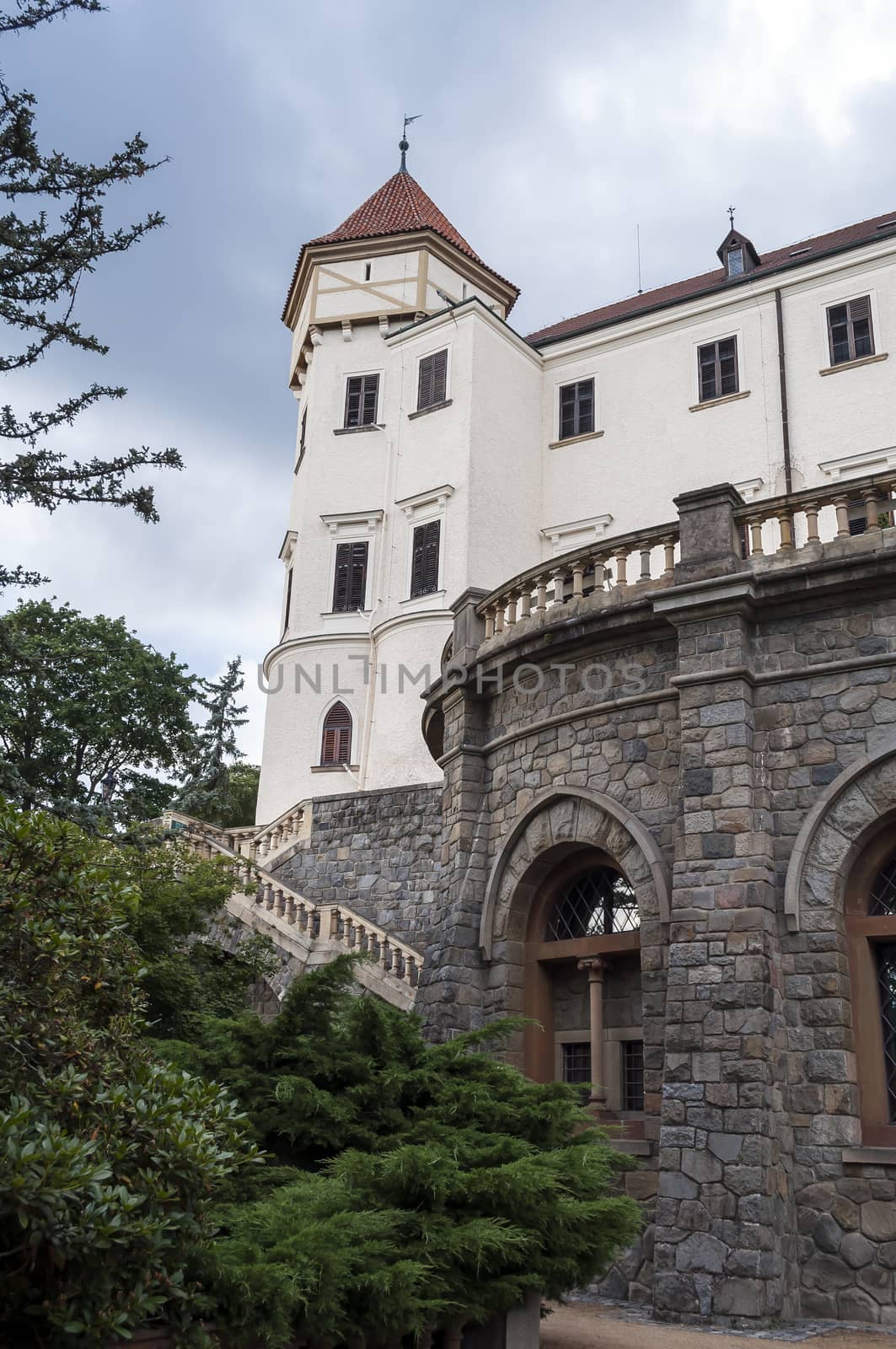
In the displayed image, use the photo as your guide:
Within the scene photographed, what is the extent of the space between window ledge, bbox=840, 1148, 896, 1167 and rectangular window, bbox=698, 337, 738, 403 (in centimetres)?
2065

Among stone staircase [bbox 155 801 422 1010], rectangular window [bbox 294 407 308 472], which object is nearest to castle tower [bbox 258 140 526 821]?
rectangular window [bbox 294 407 308 472]

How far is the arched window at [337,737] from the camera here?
28.4m

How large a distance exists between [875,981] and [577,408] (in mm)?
22018

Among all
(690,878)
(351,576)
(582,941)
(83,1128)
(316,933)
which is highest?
(351,576)

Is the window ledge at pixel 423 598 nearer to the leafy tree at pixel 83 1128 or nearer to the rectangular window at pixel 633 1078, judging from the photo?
the rectangular window at pixel 633 1078

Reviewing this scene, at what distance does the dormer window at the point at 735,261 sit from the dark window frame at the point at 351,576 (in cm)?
1173

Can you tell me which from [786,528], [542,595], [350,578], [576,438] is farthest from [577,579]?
[576,438]

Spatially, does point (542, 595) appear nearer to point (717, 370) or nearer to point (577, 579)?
point (577, 579)

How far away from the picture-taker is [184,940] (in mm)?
16531

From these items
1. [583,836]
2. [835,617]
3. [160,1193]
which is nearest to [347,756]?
[583,836]

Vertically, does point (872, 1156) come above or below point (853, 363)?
below

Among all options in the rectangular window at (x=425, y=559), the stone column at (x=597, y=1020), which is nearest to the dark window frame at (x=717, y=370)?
the rectangular window at (x=425, y=559)

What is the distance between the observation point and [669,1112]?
10375 mm

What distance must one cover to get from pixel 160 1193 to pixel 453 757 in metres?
9.81
